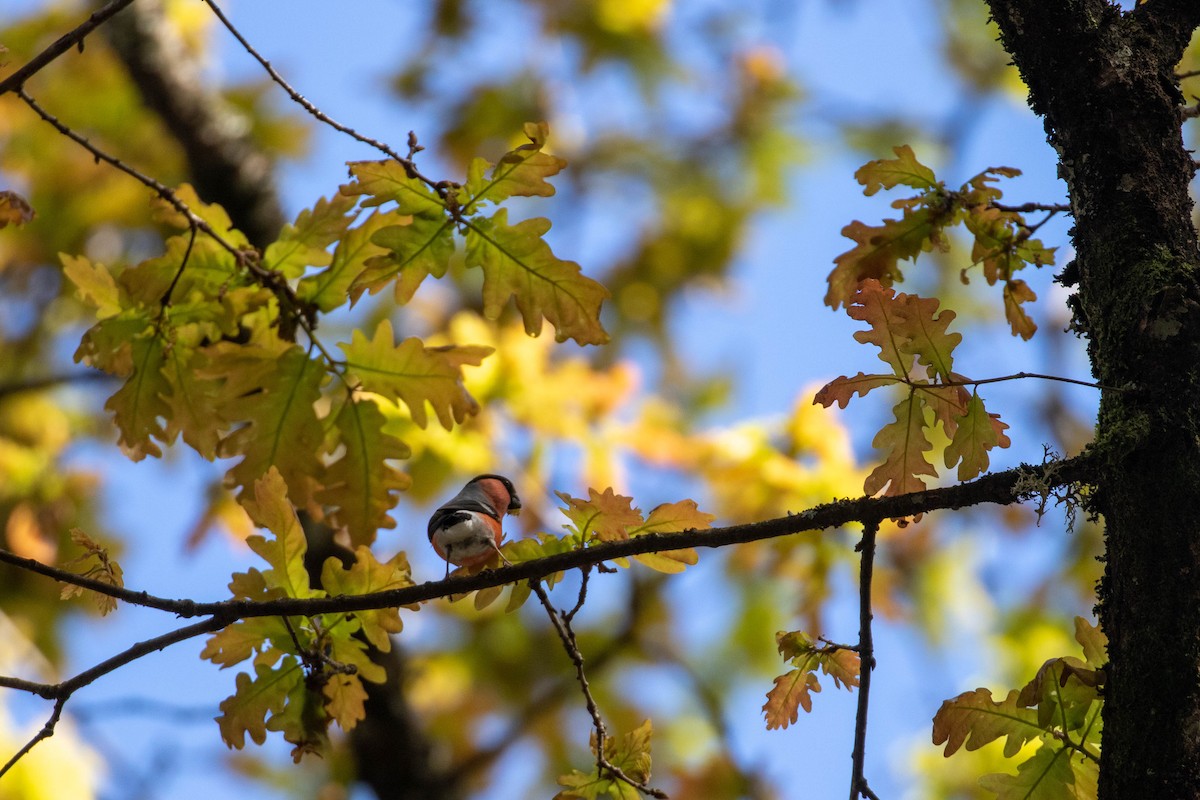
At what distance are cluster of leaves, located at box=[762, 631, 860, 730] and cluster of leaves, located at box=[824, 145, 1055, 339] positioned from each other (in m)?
0.53

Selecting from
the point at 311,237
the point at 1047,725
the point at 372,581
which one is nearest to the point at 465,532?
the point at 372,581

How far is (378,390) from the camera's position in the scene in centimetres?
174

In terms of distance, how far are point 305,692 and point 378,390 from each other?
503 mm

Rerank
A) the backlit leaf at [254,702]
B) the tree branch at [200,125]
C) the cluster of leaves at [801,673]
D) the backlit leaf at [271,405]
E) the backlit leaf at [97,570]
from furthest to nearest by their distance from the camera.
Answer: the tree branch at [200,125], the backlit leaf at [271,405], the backlit leaf at [254,702], the cluster of leaves at [801,673], the backlit leaf at [97,570]

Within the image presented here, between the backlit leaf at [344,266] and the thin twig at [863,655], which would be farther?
the backlit leaf at [344,266]

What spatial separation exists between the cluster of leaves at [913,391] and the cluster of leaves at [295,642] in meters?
0.66

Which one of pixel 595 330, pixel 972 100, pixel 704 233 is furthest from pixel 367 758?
pixel 704 233

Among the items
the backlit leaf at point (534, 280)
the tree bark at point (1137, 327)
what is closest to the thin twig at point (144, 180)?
the backlit leaf at point (534, 280)

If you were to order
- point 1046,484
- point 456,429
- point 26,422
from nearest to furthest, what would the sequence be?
point 1046,484
point 456,429
point 26,422

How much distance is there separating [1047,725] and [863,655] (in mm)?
265

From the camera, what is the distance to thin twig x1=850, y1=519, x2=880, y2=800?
1.20m

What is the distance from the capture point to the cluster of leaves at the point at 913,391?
50.5 inches

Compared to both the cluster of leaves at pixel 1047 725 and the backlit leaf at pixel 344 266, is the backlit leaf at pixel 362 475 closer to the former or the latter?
the backlit leaf at pixel 344 266

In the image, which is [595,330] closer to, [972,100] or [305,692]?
[305,692]
